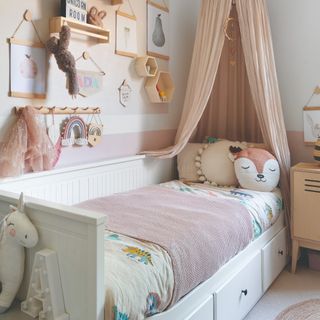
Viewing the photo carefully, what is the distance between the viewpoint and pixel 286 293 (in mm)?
2725

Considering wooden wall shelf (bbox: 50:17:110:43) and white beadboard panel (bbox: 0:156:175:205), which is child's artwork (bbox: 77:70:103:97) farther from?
white beadboard panel (bbox: 0:156:175:205)

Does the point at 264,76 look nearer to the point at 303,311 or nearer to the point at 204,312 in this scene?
the point at 303,311

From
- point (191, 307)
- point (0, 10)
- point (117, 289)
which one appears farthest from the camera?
point (0, 10)

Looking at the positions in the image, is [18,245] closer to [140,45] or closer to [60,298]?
[60,298]

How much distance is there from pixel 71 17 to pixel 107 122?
77 cm

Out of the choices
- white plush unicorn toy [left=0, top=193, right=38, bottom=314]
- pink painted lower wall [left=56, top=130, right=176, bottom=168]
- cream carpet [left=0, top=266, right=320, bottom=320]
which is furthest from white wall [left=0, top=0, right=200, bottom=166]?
cream carpet [left=0, top=266, right=320, bottom=320]

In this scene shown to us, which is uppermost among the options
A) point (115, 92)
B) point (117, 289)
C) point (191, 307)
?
point (115, 92)

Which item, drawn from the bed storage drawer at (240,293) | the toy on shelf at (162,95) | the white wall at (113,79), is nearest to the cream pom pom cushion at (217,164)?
the white wall at (113,79)

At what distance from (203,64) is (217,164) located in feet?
2.78

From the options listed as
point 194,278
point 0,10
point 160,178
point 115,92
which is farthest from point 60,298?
point 160,178

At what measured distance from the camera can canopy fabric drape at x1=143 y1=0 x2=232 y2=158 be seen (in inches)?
123

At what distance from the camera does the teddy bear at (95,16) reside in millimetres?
2492

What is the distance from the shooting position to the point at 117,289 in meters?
1.38

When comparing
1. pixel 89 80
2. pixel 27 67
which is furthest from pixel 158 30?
pixel 27 67
